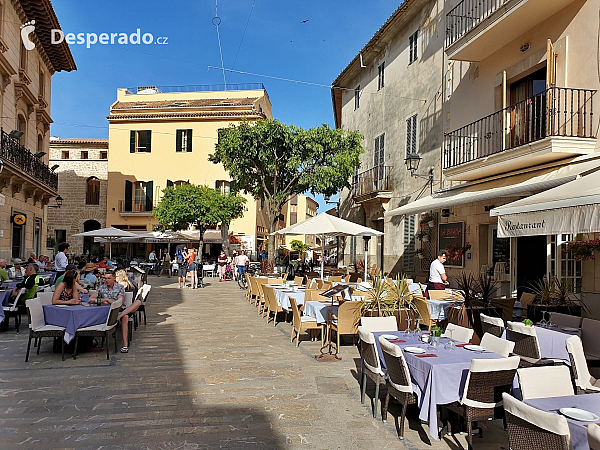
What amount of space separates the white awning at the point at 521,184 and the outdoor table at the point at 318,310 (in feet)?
13.1

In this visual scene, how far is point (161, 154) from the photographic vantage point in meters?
35.4

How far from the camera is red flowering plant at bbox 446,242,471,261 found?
13.1 meters

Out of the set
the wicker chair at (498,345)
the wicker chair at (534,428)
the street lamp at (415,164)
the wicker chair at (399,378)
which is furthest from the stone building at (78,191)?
the wicker chair at (534,428)

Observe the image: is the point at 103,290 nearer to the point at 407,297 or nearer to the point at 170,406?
the point at 170,406

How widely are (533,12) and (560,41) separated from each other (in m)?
0.82

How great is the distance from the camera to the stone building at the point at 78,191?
3616 centimetres

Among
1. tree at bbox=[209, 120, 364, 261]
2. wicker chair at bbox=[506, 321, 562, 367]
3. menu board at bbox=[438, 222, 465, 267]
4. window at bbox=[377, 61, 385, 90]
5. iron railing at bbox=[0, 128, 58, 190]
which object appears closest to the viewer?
wicker chair at bbox=[506, 321, 562, 367]

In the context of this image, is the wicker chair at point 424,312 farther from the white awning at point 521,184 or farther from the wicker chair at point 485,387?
the wicker chair at point 485,387

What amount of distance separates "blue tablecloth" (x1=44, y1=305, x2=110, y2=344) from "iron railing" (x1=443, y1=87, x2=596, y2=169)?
28.2ft

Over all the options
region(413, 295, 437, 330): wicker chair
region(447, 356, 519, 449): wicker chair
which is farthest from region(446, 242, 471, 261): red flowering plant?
region(447, 356, 519, 449): wicker chair

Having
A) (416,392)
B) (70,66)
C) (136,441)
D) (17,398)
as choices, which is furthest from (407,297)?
(70,66)

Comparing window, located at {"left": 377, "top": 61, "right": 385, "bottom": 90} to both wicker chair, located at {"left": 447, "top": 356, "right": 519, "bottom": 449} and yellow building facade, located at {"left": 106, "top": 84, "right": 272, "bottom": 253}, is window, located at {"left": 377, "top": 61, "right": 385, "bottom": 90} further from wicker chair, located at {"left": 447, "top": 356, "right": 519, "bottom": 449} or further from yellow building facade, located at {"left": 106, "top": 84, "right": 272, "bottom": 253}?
wicker chair, located at {"left": 447, "top": 356, "right": 519, "bottom": 449}

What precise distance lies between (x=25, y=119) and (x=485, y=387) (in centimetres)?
2117

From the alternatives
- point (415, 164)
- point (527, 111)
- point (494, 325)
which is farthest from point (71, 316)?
point (415, 164)
